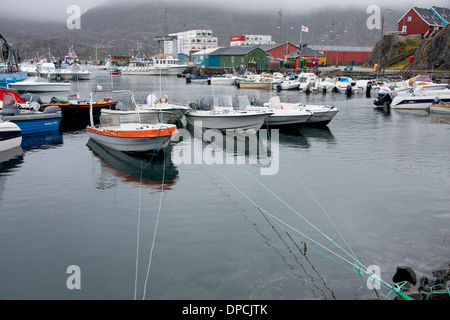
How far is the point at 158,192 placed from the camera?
16.1m

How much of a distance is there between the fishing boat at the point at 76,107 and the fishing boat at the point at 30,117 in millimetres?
2646

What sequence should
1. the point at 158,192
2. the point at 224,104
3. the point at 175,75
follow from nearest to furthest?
the point at 158,192 < the point at 224,104 < the point at 175,75

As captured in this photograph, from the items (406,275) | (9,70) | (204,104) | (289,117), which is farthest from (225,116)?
(9,70)

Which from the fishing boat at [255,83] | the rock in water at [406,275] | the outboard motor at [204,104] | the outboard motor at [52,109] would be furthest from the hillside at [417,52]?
the rock in water at [406,275]

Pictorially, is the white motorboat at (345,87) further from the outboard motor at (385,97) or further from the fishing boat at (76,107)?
the fishing boat at (76,107)

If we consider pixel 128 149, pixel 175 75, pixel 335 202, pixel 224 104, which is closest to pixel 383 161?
pixel 335 202

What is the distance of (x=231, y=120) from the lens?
27109mm

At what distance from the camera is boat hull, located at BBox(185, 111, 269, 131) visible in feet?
87.8

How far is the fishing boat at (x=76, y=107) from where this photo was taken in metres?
33.1

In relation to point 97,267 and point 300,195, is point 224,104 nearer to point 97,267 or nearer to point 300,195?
point 300,195

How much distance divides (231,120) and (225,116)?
1.83 feet

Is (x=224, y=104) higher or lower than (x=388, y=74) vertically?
lower
